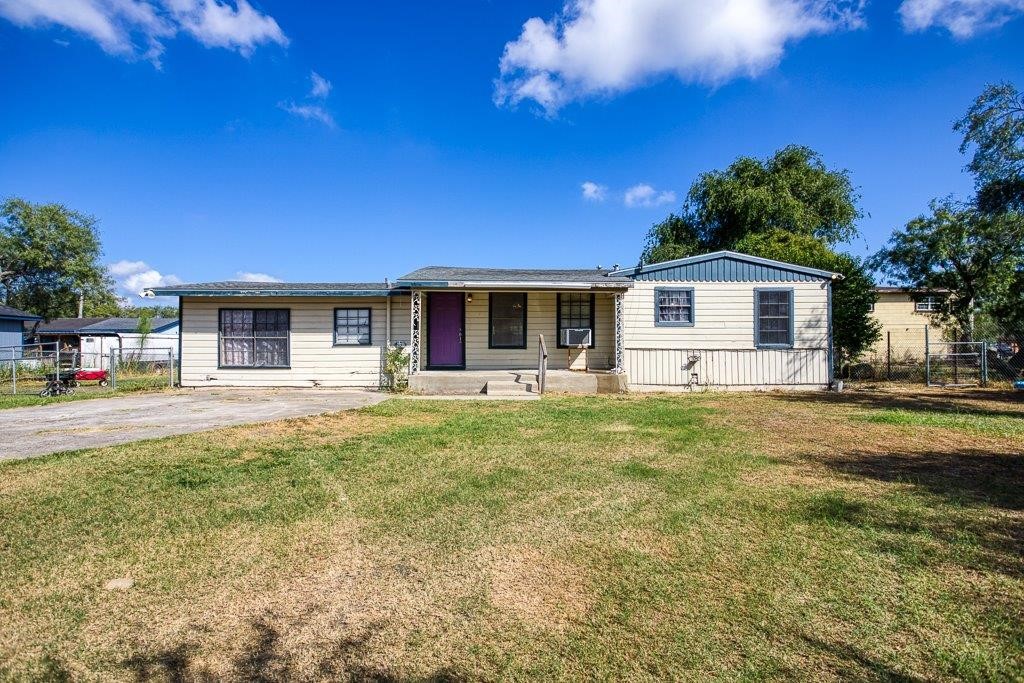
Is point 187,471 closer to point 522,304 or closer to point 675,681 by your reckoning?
point 675,681

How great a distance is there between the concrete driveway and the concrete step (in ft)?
7.99

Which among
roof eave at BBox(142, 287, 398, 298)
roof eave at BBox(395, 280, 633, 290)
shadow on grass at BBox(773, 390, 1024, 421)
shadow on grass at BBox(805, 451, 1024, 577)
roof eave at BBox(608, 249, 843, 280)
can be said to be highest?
roof eave at BBox(608, 249, 843, 280)

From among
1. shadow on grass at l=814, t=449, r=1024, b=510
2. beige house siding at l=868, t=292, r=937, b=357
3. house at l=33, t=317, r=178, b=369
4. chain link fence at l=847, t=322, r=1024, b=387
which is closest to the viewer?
shadow on grass at l=814, t=449, r=1024, b=510

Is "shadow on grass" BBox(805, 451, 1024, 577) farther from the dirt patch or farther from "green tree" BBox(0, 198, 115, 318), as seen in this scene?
"green tree" BBox(0, 198, 115, 318)

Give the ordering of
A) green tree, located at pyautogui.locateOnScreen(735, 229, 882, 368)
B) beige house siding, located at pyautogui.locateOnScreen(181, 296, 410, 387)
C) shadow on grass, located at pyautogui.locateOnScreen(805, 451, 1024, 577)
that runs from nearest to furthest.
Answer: shadow on grass, located at pyautogui.locateOnScreen(805, 451, 1024, 577), beige house siding, located at pyautogui.locateOnScreen(181, 296, 410, 387), green tree, located at pyautogui.locateOnScreen(735, 229, 882, 368)

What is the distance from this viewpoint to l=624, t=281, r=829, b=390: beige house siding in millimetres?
13297

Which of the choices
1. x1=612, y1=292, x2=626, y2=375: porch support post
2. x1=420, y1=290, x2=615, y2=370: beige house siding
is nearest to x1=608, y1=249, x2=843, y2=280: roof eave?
x1=612, y1=292, x2=626, y2=375: porch support post

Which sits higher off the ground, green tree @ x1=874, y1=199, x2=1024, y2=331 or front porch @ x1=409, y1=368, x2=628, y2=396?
green tree @ x1=874, y1=199, x2=1024, y2=331

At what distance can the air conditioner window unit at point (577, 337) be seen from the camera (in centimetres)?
1340

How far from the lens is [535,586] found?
9.33 ft

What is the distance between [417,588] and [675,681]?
56.3 inches

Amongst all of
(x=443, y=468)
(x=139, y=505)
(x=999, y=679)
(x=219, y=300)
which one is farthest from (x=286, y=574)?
(x=219, y=300)

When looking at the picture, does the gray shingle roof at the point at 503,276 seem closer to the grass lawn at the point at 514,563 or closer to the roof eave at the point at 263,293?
the roof eave at the point at 263,293

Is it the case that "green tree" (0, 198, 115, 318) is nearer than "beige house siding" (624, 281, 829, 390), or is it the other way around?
"beige house siding" (624, 281, 829, 390)
